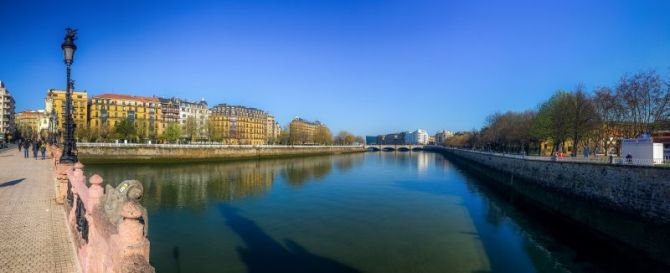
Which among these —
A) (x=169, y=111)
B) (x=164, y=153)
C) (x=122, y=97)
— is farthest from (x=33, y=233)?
(x=169, y=111)

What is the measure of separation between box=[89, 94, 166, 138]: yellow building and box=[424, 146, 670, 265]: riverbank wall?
81609 millimetres

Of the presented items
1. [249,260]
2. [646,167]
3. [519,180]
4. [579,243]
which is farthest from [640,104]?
[249,260]

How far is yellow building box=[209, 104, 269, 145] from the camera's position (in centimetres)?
11706

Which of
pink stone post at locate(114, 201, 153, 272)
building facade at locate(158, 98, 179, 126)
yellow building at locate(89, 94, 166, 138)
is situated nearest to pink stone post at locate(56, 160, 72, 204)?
pink stone post at locate(114, 201, 153, 272)

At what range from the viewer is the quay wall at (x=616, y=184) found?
1515 cm

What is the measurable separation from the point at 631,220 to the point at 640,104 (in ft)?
78.3

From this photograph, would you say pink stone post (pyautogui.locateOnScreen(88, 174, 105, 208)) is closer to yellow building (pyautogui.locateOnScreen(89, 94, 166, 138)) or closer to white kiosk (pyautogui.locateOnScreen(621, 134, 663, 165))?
white kiosk (pyautogui.locateOnScreen(621, 134, 663, 165))

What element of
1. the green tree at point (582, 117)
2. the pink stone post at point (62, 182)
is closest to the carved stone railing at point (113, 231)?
the pink stone post at point (62, 182)

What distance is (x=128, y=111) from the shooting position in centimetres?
9162

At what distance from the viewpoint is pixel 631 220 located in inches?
634

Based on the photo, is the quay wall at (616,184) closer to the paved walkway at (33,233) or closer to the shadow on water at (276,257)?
the shadow on water at (276,257)

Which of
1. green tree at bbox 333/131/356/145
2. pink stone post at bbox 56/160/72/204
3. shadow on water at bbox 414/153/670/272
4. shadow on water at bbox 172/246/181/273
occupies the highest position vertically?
green tree at bbox 333/131/356/145

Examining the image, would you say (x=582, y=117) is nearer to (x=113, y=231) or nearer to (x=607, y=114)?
(x=607, y=114)

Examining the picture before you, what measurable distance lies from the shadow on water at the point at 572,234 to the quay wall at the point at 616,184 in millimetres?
646
